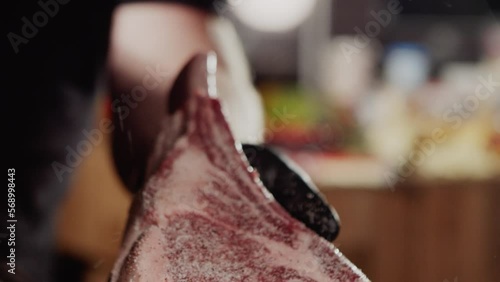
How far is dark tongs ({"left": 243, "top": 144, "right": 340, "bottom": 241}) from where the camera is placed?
1.87 ft

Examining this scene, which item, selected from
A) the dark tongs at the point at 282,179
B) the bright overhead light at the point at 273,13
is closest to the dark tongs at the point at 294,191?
the dark tongs at the point at 282,179

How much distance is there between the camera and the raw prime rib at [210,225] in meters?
0.51

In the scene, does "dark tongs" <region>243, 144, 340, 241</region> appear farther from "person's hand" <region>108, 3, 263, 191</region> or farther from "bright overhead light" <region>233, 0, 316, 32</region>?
"bright overhead light" <region>233, 0, 316, 32</region>

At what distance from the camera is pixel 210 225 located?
0.53 metres

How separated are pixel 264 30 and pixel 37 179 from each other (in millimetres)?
267

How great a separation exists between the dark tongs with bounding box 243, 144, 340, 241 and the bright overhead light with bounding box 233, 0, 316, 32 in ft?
0.43

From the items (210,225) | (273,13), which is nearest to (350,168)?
(273,13)

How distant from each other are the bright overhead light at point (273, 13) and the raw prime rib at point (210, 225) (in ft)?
0.32

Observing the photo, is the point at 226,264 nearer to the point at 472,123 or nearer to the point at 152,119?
the point at 152,119

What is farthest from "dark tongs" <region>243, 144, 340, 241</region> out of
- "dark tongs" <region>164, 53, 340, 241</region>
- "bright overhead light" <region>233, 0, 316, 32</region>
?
"bright overhead light" <region>233, 0, 316, 32</region>

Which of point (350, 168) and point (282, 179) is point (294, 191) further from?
point (350, 168)

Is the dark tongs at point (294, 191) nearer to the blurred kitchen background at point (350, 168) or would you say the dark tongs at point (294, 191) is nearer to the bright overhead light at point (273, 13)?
the blurred kitchen background at point (350, 168)

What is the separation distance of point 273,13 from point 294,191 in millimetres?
203

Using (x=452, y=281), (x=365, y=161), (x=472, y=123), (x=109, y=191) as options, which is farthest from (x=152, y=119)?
(x=472, y=123)
